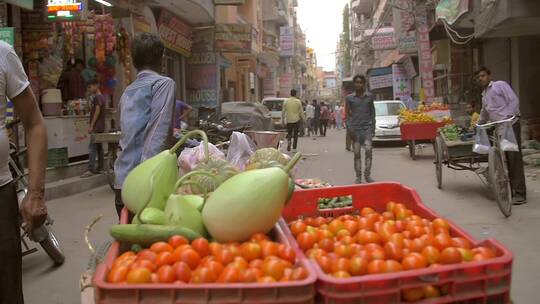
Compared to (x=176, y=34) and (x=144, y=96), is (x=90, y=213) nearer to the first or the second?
(x=144, y=96)

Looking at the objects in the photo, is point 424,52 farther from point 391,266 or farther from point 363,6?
point 363,6

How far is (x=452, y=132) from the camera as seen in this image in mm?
8945

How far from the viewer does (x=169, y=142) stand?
11.7 ft

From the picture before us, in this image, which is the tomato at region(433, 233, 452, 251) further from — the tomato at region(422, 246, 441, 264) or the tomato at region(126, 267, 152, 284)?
the tomato at region(126, 267, 152, 284)

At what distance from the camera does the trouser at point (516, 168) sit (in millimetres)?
7590

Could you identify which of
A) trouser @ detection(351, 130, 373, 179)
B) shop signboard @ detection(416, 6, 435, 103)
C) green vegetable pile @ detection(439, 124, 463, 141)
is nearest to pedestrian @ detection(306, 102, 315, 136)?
shop signboard @ detection(416, 6, 435, 103)

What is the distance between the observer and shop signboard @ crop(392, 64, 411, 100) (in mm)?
31750

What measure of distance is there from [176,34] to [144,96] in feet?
55.4

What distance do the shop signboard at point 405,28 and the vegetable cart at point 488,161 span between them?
13.5 meters

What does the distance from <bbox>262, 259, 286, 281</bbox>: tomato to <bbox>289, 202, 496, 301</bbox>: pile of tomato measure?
0.20 meters

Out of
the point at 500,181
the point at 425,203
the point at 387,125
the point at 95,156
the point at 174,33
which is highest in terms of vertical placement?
the point at 174,33

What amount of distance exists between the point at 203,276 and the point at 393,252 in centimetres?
74

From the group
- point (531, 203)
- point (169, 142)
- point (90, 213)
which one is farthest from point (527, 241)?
point (90, 213)

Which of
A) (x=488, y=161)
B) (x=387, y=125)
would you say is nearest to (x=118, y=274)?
(x=488, y=161)
